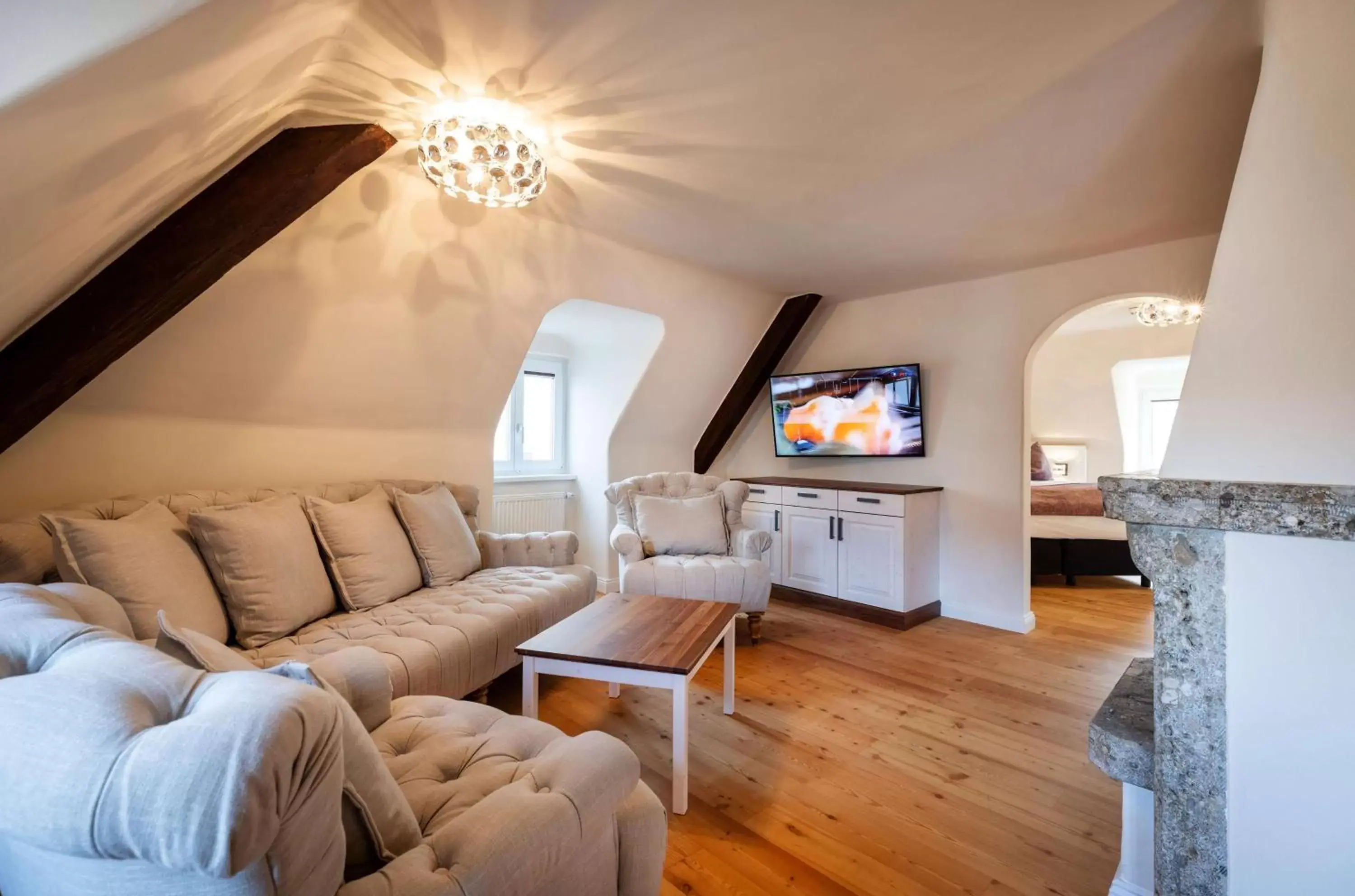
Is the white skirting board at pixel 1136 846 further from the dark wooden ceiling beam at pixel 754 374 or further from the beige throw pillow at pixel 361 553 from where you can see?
the dark wooden ceiling beam at pixel 754 374

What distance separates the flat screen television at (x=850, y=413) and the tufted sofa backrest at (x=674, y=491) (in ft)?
2.90

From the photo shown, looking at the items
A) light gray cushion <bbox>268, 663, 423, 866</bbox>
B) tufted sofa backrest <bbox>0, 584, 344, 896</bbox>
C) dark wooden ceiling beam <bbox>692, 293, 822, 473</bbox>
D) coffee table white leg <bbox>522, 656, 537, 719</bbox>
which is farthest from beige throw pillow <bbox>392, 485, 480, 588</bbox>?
dark wooden ceiling beam <bbox>692, 293, 822, 473</bbox>

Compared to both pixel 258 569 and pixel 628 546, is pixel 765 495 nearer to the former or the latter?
pixel 628 546

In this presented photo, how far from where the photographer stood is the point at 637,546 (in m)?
3.37

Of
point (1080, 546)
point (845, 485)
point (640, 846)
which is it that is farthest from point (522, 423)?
point (1080, 546)

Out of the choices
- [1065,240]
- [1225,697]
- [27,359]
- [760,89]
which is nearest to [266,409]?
[27,359]

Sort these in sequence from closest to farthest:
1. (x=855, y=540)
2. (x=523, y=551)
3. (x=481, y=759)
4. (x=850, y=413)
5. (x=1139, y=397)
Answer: (x=481, y=759)
(x=523, y=551)
(x=855, y=540)
(x=850, y=413)
(x=1139, y=397)

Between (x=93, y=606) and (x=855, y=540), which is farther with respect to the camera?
(x=855, y=540)

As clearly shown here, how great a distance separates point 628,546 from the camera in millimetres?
3340

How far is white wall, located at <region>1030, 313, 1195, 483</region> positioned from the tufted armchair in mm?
4658

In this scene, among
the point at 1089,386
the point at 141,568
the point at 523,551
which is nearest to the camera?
the point at 141,568

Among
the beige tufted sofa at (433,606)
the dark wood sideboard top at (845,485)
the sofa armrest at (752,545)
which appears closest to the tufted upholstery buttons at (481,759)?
the beige tufted sofa at (433,606)

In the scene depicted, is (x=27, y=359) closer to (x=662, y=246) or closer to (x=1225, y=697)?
(x=662, y=246)

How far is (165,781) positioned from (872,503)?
360cm
